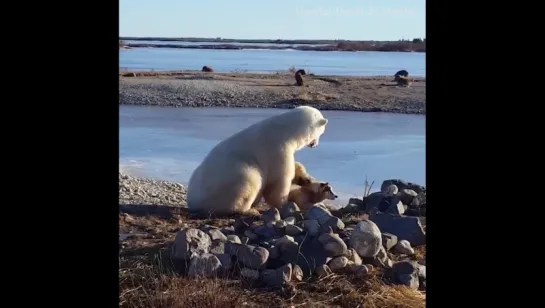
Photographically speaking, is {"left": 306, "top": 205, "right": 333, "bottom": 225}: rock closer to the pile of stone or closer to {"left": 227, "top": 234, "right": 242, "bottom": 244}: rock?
the pile of stone

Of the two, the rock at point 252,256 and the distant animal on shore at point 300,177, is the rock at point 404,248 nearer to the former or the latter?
the rock at point 252,256

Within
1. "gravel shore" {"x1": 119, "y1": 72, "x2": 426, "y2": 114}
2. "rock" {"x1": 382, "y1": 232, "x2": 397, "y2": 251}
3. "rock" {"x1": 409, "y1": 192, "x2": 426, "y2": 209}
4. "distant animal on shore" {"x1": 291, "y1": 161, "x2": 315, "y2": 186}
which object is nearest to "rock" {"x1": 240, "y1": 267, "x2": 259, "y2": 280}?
"rock" {"x1": 382, "y1": 232, "x2": 397, "y2": 251}

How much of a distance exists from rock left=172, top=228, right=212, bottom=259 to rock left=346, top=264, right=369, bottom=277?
81 centimetres

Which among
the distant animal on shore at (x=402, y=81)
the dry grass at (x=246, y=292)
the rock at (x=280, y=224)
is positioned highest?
the distant animal on shore at (x=402, y=81)

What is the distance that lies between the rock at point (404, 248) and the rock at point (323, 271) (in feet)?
2.63

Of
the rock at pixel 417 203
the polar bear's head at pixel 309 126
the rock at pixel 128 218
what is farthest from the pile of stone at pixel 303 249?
the polar bear's head at pixel 309 126

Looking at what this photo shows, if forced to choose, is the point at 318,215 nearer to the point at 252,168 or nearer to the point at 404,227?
the point at 404,227

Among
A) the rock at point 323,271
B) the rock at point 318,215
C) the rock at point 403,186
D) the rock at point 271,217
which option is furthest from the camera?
the rock at point 403,186

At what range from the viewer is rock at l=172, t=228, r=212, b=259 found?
3650 mm

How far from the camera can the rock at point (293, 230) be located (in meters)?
→ 4.03
